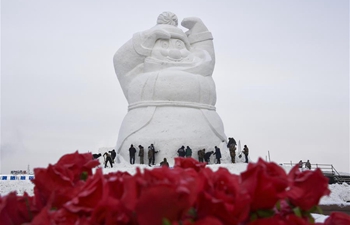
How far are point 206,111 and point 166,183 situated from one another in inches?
549

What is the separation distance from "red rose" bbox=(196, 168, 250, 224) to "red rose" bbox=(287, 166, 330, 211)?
0.18 metres

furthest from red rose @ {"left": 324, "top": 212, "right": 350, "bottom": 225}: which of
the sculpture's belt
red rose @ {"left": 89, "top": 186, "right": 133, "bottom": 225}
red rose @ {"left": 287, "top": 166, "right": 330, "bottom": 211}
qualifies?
the sculpture's belt

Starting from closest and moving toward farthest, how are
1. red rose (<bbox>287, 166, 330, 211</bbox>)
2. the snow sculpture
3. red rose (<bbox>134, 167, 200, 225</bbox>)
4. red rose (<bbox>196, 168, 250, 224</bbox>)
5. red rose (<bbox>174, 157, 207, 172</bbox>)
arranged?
red rose (<bbox>134, 167, 200, 225</bbox>), red rose (<bbox>196, 168, 250, 224</bbox>), red rose (<bbox>287, 166, 330, 211</bbox>), red rose (<bbox>174, 157, 207, 172</bbox>), the snow sculpture

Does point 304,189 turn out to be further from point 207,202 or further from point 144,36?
point 144,36

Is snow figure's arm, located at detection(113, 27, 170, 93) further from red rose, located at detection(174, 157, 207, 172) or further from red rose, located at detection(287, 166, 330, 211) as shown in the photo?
red rose, located at detection(287, 166, 330, 211)

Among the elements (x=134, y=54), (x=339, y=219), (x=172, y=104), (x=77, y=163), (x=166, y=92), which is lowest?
(x=339, y=219)

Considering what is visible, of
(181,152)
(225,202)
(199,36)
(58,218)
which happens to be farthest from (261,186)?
(199,36)

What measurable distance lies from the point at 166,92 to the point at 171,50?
194cm

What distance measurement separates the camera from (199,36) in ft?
54.2

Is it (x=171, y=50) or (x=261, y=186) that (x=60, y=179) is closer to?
(x=261, y=186)

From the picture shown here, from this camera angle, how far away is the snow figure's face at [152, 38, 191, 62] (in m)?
15.1

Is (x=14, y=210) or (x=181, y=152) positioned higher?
(x=181, y=152)

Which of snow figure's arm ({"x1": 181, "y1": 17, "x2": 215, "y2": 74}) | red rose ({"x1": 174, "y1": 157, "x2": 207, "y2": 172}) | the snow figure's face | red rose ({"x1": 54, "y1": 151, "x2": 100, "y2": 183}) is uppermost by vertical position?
snow figure's arm ({"x1": 181, "y1": 17, "x2": 215, "y2": 74})

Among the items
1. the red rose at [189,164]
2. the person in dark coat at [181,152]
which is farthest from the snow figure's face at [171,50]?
the red rose at [189,164]
